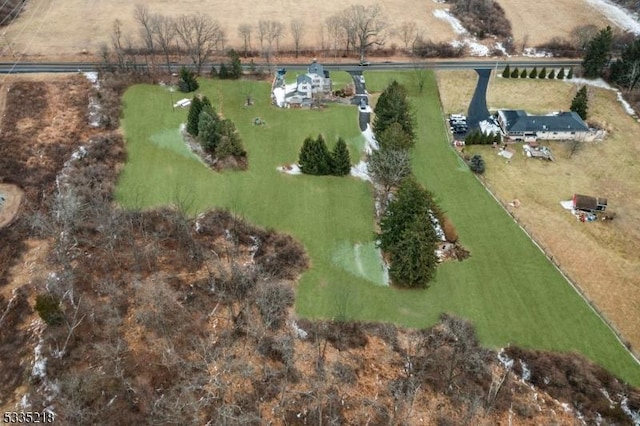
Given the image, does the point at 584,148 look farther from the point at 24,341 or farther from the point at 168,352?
the point at 24,341

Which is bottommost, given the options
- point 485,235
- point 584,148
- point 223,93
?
point 485,235

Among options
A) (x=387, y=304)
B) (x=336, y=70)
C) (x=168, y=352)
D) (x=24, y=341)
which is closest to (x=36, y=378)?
(x=24, y=341)

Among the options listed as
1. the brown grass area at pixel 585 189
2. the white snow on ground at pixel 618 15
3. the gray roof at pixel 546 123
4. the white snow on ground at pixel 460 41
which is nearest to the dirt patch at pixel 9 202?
the brown grass area at pixel 585 189

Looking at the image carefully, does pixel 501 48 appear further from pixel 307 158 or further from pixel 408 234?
pixel 408 234

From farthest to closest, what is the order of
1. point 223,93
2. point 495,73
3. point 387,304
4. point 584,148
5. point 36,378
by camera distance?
point 495,73 → point 223,93 → point 584,148 → point 387,304 → point 36,378

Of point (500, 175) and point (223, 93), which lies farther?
point (223, 93)

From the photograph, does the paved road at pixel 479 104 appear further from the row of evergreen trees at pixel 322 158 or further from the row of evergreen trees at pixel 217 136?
the row of evergreen trees at pixel 217 136
